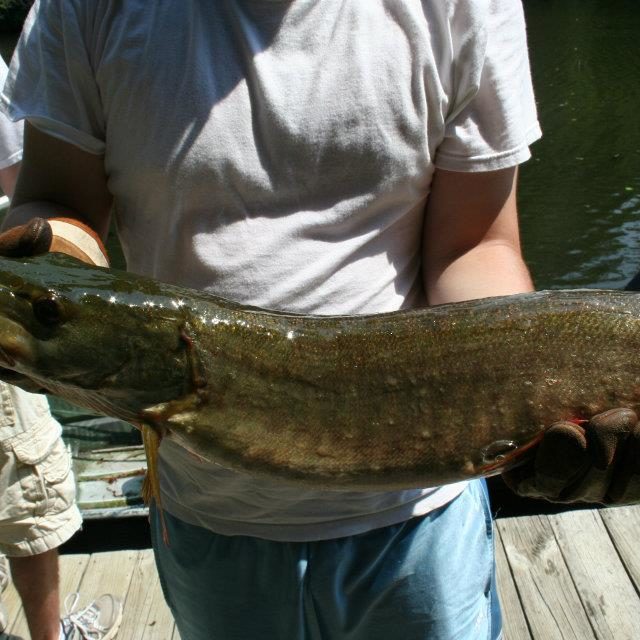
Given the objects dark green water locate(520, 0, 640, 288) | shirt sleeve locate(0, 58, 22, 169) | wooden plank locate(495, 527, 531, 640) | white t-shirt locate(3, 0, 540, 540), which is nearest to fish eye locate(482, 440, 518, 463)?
white t-shirt locate(3, 0, 540, 540)

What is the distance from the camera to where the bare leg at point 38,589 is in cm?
328

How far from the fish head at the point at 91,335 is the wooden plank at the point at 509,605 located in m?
2.26

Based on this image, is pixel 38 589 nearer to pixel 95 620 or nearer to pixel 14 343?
pixel 95 620

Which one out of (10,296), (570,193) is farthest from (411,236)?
(570,193)

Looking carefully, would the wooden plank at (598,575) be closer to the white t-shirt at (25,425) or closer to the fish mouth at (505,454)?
the fish mouth at (505,454)

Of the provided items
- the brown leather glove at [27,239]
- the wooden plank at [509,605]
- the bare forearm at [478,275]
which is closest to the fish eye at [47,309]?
the brown leather glove at [27,239]

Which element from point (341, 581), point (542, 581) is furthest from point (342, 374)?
point (542, 581)

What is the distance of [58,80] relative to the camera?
1788 mm

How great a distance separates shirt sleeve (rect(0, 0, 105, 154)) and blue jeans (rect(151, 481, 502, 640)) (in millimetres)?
986

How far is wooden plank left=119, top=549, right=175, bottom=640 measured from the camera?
349 cm

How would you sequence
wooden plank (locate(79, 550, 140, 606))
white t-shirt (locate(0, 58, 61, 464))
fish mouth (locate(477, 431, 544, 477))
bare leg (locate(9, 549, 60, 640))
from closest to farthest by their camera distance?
fish mouth (locate(477, 431, 544, 477)) < white t-shirt (locate(0, 58, 61, 464)) < bare leg (locate(9, 549, 60, 640)) < wooden plank (locate(79, 550, 140, 606))

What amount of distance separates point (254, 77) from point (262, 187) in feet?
0.80

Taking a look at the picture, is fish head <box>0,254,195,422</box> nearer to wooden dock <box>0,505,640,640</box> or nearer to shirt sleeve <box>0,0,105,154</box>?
shirt sleeve <box>0,0,105,154</box>

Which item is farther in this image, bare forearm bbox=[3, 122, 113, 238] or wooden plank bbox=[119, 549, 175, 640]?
wooden plank bbox=[119, 549, 175, 640]
